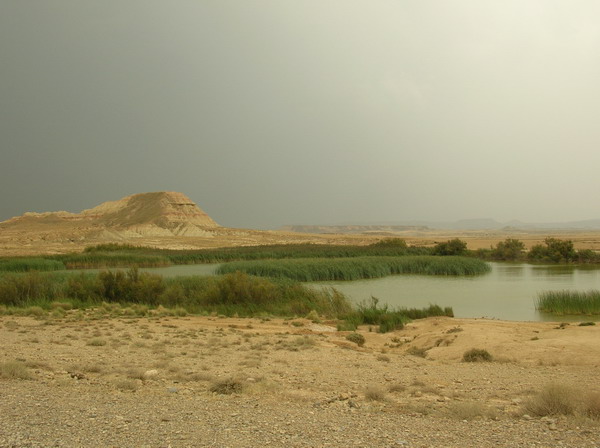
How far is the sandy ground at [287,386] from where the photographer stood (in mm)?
4668

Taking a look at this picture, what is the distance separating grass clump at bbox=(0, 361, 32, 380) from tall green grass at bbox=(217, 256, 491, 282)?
20.2 meters

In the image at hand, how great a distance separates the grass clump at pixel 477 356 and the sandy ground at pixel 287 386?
0.16 metres

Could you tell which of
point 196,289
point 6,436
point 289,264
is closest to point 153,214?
point 289,264

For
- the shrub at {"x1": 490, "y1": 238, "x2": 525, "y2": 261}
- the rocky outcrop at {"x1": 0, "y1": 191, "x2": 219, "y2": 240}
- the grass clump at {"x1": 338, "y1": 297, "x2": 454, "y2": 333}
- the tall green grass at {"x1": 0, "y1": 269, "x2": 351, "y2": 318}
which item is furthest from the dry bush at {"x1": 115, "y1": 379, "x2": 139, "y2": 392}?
the rocky outcrop at {"x1": 0, "y1": 191, "x2": 219, "y2": 240}

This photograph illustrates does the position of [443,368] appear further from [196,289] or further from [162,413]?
[196,289]

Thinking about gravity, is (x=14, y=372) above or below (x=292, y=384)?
above

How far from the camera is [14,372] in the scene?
22.6 feet

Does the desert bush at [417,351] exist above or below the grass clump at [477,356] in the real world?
below

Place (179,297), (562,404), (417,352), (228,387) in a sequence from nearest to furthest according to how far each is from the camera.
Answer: (562,404) → (228,387) → (417,352) → (179,297)

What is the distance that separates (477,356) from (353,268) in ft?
69.5

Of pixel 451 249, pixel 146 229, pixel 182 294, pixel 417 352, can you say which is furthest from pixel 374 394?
pixel 146 229

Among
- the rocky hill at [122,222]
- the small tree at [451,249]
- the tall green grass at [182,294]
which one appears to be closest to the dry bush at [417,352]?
the tall green grass at [182,294]

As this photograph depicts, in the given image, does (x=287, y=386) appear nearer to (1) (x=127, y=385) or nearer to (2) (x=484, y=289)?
(1) (x=127, y=385)

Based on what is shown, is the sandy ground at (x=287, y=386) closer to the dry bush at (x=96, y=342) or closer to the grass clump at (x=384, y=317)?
the dry bush at (x=96, y=342)
